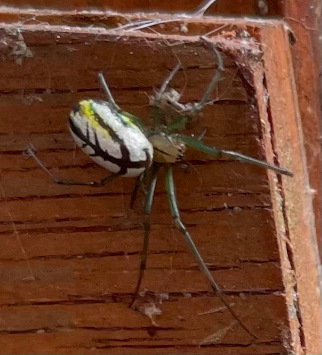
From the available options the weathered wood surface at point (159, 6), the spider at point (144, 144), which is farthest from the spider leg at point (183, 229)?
the weathered wood surface at point (159, 6)

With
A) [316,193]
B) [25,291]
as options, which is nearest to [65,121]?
[25,291]

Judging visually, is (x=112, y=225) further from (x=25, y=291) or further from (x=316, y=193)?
(x=316, y=193)

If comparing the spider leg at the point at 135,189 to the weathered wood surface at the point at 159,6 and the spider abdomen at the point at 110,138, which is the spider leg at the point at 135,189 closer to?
the spider abdomen at the point at 110,138

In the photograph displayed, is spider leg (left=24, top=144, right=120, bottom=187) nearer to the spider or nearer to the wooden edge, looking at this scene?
the spider

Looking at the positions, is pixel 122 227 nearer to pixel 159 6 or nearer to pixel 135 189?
pixel 135 189

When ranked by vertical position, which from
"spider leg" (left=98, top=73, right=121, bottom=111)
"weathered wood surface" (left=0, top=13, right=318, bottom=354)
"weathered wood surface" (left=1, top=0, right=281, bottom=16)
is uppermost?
"weathered wood surface" (left=1, top=0, right=281, bottom=16)

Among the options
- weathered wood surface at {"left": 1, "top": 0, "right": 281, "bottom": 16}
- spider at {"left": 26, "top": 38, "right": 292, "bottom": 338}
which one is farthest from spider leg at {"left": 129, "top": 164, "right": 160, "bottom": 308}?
weathered wood surface at {"left": 1, "top": 0, "right": 281, "bottom": 16}

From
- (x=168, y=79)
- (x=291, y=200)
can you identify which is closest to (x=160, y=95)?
(x=168, y=79)

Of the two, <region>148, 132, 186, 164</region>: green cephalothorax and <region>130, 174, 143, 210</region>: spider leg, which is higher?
<region>148, 132, 186, 164</region>: green cephalothorax
